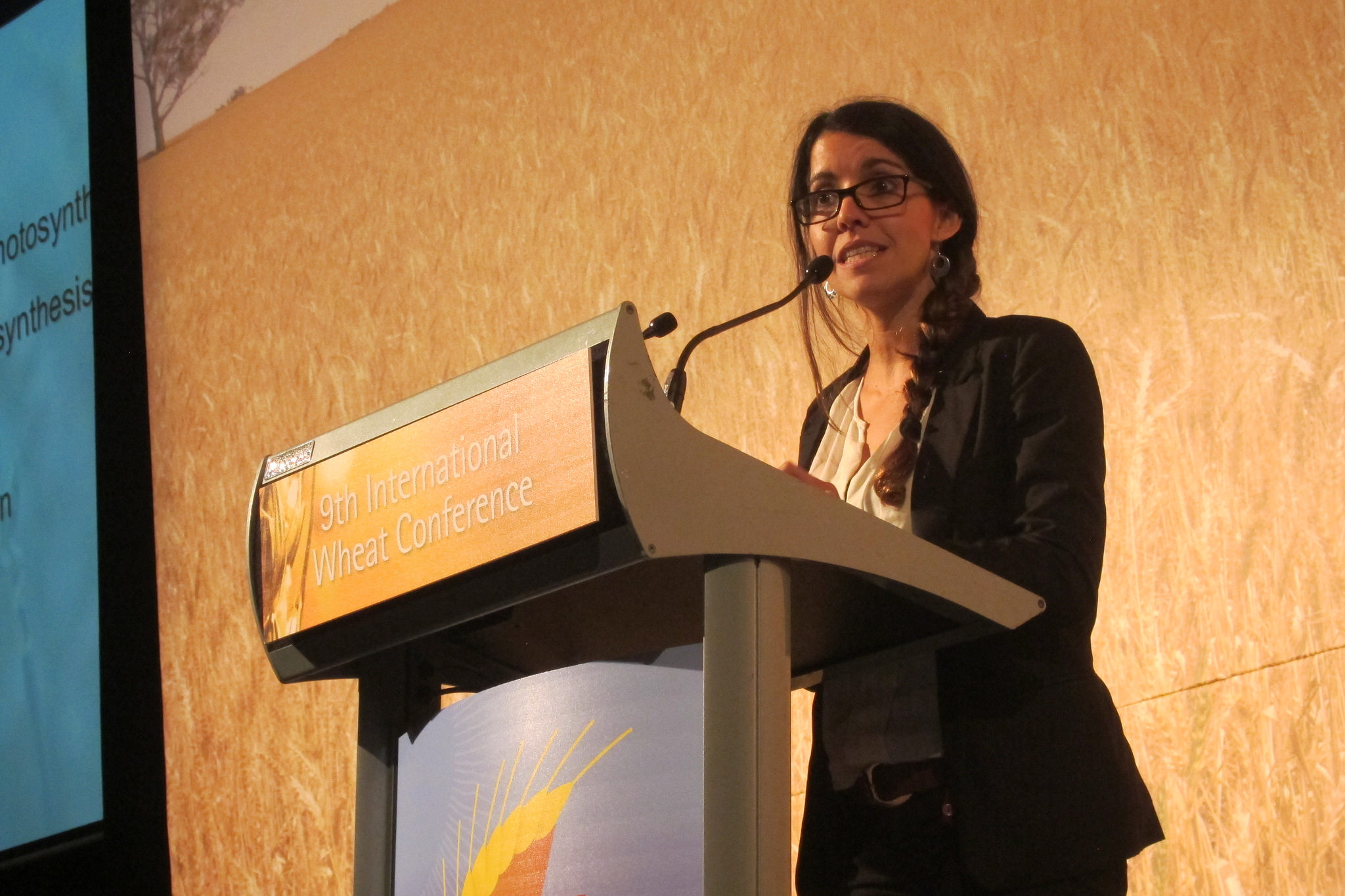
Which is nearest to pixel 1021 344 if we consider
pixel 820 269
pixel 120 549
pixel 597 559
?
pixel 820 269

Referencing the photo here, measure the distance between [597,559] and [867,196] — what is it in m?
0.70

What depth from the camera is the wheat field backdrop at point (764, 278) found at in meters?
1.67

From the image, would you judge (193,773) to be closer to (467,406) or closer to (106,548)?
(106,548)

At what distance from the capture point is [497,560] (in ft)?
3.00

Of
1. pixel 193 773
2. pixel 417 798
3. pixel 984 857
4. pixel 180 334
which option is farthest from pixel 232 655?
pixel 984 857

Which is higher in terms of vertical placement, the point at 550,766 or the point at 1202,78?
the point at 1202,78

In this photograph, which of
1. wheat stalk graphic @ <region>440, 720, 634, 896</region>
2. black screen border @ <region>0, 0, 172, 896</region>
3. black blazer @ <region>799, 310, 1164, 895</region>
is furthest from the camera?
black screen border @ <region>0, 0, 172, 896</region>

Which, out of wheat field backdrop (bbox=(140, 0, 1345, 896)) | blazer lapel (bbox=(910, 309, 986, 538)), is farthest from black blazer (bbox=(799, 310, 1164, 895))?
wheat field backdrop (bbox=(140, 0, 1345, 896))

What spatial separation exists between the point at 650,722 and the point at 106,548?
6.58ft

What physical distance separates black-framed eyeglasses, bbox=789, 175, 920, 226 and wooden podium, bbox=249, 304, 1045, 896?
521 mm

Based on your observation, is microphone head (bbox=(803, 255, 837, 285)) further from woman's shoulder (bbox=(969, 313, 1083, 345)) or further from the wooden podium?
the wooden podium

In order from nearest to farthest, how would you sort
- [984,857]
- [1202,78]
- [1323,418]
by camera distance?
[984,857] → [1323,418] → [1202,78]

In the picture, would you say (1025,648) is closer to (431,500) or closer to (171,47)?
(431,500)

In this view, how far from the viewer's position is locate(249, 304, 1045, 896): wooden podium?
88 cm
